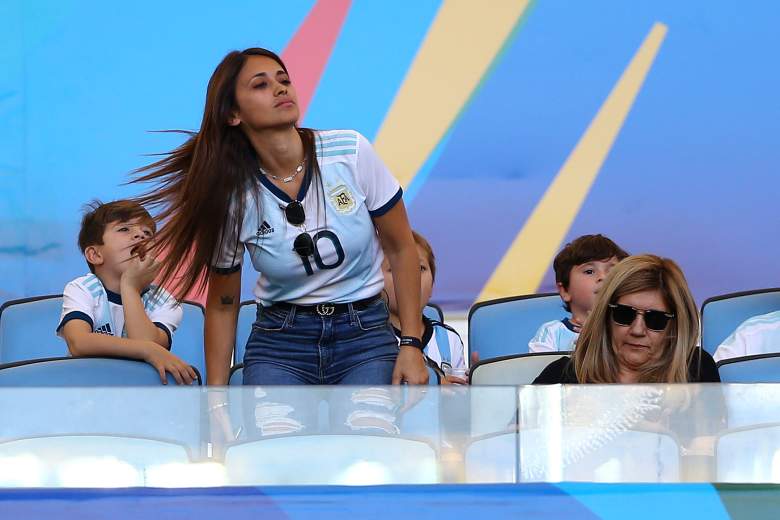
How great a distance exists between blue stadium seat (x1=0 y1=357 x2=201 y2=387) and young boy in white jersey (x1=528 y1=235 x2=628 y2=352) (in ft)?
3.96

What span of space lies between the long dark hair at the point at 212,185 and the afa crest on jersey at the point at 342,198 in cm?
4

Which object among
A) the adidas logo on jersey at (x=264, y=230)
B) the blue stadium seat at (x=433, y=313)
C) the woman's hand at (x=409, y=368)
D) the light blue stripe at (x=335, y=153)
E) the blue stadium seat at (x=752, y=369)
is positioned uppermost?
the blue stadium seat at (x=433, y=313)

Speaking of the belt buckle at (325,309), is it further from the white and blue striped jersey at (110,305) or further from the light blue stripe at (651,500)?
the light blue stripe at (651,500)

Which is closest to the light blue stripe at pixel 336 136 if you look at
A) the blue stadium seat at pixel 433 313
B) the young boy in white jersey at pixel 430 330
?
the young boy in white jersey at pixel 430 330

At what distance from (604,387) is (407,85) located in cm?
381

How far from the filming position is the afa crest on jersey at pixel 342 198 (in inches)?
94.3

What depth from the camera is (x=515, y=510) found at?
132 cm

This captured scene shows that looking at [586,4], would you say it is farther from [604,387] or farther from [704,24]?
[604,387]

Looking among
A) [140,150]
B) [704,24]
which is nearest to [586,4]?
[704,24]

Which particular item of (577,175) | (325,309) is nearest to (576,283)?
(325,309)

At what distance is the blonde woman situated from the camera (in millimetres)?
2414

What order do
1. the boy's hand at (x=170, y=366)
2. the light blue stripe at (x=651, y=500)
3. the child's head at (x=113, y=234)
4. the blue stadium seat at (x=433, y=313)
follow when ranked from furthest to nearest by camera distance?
the blue stadium seat at (x=433, y=313)
the child's head at (x=113, y=234)
the boy's hand at (x=170, y=366)
the light blue stripe at (x=651, y=500)

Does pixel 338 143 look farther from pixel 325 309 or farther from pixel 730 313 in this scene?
pixel 730 313

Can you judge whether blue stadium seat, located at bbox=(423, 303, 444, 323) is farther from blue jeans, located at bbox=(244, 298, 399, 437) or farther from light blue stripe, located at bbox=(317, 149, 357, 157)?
light blue stripe, located at bbox=(317, 149, 357, 157)
